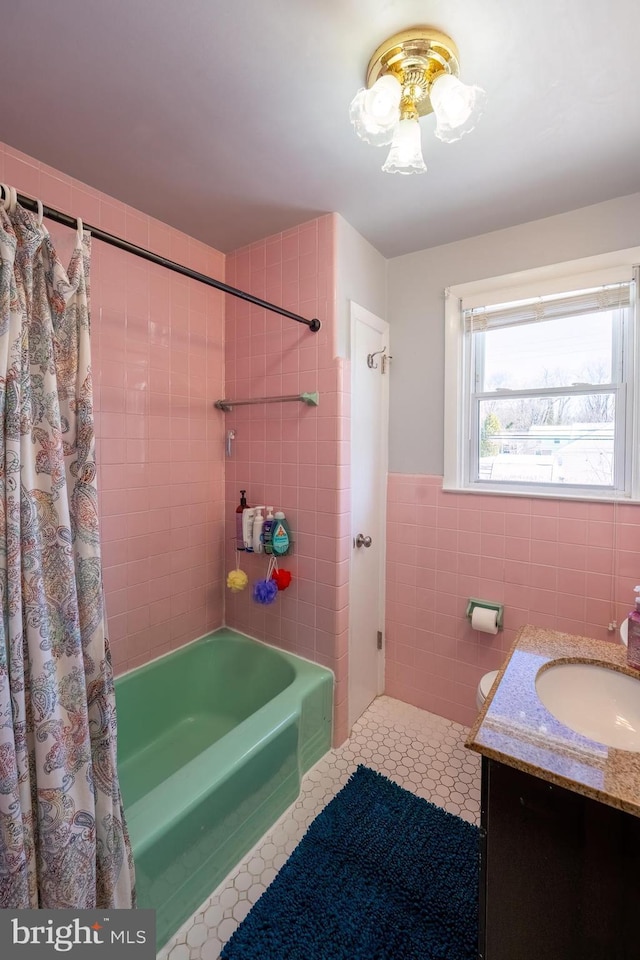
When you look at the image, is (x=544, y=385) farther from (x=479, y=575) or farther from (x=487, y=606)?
(x=487, y=606)

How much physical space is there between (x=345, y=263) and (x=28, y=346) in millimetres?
1410

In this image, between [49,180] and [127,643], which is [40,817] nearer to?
[127,643]

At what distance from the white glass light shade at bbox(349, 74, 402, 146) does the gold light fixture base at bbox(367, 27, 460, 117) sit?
40 mm

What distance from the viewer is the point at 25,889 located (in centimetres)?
89

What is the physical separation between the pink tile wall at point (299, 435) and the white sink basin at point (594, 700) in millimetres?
968

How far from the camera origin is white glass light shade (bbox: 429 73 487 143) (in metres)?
1.02

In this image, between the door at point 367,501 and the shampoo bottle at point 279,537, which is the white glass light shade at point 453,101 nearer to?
the door at point 367,501

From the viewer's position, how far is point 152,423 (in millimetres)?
1934

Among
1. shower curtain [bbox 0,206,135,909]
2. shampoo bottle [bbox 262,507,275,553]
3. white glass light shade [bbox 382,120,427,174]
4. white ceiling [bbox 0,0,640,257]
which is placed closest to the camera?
shower curtain [bbox 0,206,135,909]

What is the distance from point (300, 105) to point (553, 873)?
1.99m

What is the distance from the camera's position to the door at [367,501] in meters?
1.97

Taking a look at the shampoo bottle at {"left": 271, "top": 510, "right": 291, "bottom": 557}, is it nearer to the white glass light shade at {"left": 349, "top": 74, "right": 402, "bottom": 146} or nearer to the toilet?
the toilet

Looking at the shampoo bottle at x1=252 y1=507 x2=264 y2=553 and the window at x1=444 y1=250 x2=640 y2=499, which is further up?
the window at x1=444 y1=250 x2=640 y2=499

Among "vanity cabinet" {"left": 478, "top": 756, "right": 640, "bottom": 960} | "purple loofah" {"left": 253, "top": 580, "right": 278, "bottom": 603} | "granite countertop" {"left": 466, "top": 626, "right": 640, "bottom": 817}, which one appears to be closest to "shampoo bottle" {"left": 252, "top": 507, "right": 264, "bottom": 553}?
"purple loofah" {"left": 253, "top": 580, "right": 278, "bottom": 603}
